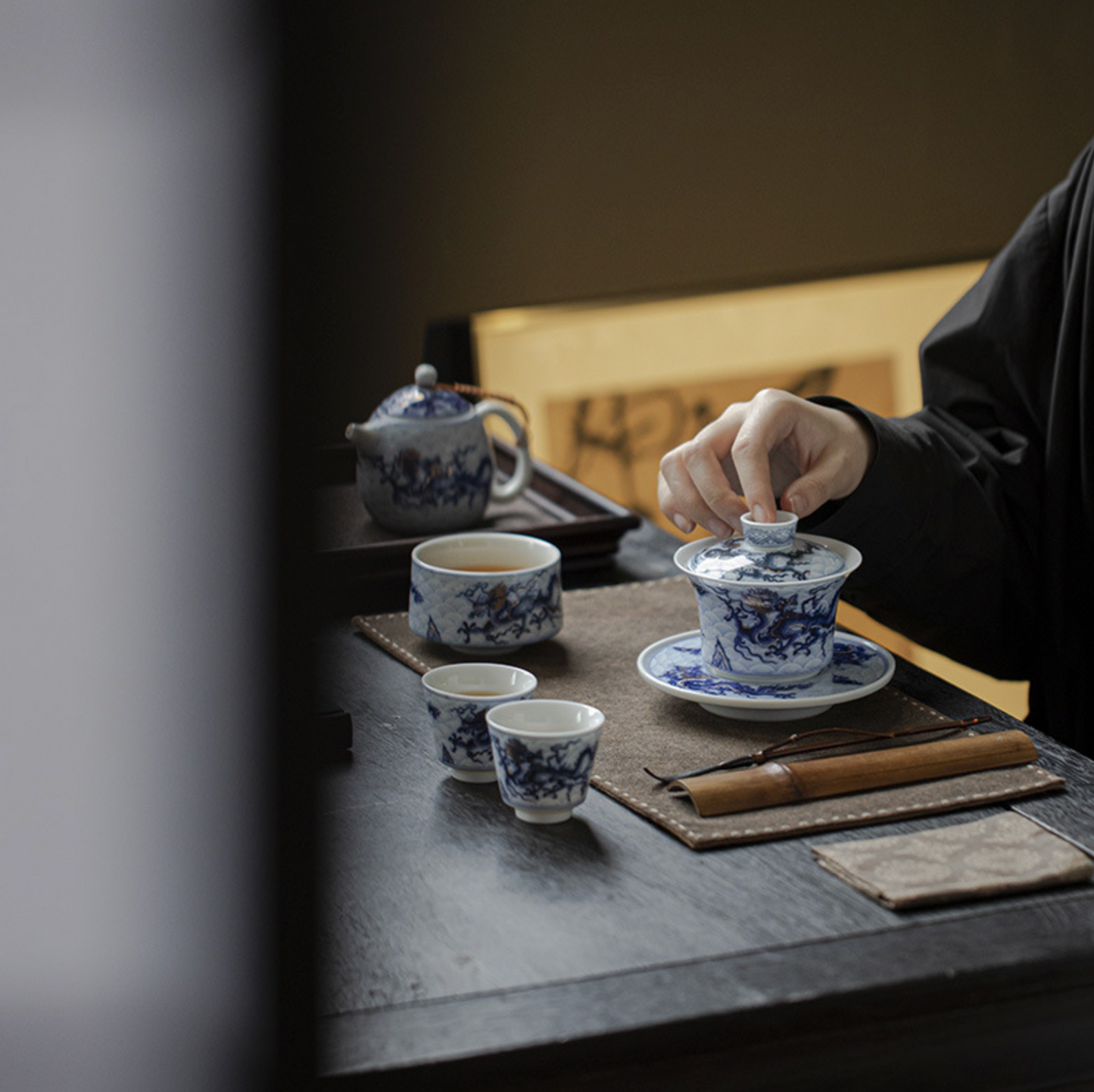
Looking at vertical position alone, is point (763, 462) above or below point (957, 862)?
above

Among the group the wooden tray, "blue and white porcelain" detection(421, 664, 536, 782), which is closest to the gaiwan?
"blue and white porcelain" detection(421, 664, 536, 782)

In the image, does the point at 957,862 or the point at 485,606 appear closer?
the point at 957,862

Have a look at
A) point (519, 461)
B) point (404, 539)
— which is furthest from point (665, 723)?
point (519, 461)

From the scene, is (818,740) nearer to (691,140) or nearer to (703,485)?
(703,485)

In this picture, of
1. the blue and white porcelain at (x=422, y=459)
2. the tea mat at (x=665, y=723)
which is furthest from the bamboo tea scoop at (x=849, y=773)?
the blue and white porcelain at (x=422, y=459)

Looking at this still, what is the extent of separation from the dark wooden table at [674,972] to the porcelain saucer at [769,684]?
14 centimetres

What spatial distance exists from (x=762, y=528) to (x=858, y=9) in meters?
2.55

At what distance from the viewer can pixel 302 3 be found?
282 millimetres

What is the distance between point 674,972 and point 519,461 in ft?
2.76

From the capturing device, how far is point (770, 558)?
33.4 inches

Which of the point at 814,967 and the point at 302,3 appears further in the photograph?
the point at 814,967

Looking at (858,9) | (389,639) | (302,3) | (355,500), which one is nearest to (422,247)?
(858,9)

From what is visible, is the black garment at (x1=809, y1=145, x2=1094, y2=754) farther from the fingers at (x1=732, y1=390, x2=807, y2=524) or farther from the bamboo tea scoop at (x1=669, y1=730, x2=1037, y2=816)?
the bamboo tea scoop at (x1=669, y1=730, x2=1037, y2=816)

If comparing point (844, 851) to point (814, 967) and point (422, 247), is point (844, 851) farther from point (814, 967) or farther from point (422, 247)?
point (422, 247)
